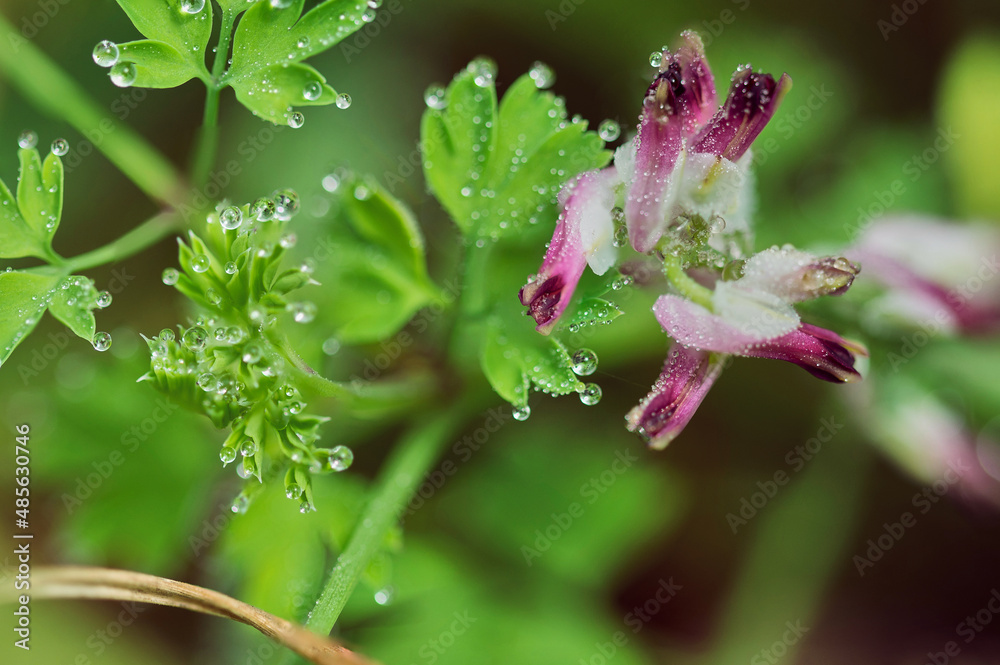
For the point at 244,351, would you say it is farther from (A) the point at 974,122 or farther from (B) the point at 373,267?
(A) the point at 974,122

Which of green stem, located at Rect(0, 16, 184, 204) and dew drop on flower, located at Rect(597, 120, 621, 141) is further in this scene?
green stem, located at Rect(0, 16, 184, 204)

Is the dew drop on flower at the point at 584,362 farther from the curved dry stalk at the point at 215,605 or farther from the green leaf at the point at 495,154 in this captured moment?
the curved dry stalk at the point at 215,605

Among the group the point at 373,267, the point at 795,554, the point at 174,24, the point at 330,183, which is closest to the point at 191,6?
the point at 174,24

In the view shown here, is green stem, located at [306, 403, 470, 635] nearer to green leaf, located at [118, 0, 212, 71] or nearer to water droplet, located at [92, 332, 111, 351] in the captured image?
water droplet, located at [92, 332, 111, 351]

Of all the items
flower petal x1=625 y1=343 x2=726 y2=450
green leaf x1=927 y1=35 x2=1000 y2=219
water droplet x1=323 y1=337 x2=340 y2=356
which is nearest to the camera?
flower petal x1=625 y1=343 x2=726 y2=450

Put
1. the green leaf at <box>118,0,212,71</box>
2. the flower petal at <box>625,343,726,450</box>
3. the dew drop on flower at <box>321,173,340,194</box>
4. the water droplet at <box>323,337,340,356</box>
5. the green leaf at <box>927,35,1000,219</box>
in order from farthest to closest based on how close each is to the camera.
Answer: the green leaf at <box>927,35,1000,219</box>, the water droplet at <box>323,337,340,356</box>, the dew drop on flower at <box>321,173,340,194</box>, the green leaf at <box>118,0,212,71</box>, the flower petal at <box>625,343,726,450</box>

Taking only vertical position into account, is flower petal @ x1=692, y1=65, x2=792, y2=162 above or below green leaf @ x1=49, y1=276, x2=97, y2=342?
below

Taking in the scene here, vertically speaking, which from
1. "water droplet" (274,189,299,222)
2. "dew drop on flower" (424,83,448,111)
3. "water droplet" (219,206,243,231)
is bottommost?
"water droplet" (219,206,243,231)

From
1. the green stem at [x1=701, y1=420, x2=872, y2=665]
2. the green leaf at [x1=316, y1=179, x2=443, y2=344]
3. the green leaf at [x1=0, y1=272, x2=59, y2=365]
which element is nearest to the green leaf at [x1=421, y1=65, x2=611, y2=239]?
the green leaf at [x1=316, y1=179, x2=443, y2=344]
